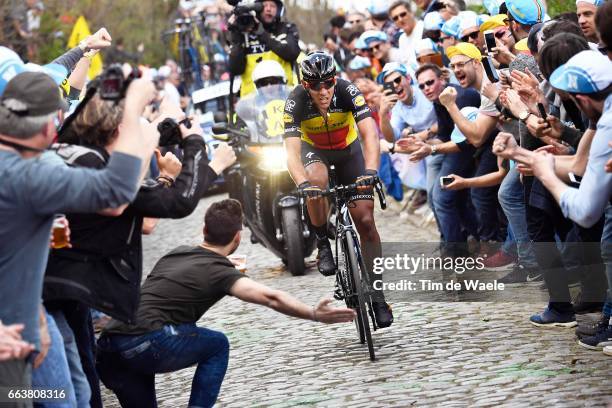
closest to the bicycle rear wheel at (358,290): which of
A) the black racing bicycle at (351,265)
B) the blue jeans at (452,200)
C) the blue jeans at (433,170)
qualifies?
the black racing bicycle at (351,265)

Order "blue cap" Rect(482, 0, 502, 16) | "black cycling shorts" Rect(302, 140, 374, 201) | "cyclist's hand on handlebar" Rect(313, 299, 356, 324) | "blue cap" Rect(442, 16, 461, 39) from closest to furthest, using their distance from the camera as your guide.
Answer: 1. "cyclist's hand on handlebar" Rect(313, 299, 356, 324)
2. "black cycling shorts" Rect(302, 140, 374, 201)
3. "blue cap" Rect(482, 0, 502, 16)
4. "blue cap" Rect(442, 16, 461, 39)

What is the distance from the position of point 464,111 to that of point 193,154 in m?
5.68

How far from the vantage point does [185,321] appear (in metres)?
7.14

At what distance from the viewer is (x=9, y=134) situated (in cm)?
552

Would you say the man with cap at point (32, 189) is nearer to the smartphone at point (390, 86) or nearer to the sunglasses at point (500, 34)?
the sunglasses at point (500, 34)

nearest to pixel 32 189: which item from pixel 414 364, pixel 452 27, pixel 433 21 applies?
pixel 414 364

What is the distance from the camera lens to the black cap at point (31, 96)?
5.58m

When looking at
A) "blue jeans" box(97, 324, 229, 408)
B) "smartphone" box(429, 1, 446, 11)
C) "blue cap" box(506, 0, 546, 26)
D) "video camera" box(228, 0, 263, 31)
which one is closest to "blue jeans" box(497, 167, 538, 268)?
"blue cap" box(506, 0, 546, 26)

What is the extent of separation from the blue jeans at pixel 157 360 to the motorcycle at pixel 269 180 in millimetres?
5957

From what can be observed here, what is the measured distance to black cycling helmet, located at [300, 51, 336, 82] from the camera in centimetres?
996

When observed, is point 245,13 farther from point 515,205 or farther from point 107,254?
point 107,254

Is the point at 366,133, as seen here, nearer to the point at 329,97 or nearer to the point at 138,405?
the point at 329,97

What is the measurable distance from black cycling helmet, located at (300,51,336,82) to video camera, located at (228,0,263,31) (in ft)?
18.4

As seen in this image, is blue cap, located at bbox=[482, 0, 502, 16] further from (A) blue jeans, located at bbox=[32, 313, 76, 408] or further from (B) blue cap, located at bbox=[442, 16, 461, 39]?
(A) blue jeans, located at bbox=[32, 313, 76, 408]
